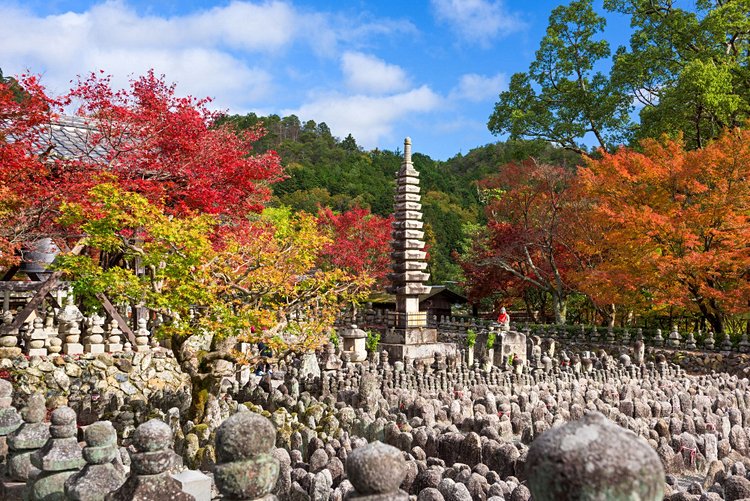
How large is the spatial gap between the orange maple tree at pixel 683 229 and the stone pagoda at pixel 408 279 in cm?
559

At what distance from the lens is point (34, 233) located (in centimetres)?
1167

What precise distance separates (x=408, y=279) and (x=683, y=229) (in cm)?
836

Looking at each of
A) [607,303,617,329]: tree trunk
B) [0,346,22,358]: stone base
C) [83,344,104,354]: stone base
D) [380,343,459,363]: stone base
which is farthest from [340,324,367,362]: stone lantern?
[607,303,617,329]: tree trunk

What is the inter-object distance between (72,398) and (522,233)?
64.3ft

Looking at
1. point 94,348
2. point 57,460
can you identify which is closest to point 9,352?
point 94,348

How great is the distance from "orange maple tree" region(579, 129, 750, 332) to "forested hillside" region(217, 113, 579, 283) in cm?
1114

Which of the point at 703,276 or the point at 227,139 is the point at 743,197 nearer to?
the point at 703,276

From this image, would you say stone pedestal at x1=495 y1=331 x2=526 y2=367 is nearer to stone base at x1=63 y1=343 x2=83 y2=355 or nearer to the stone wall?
the stone wall

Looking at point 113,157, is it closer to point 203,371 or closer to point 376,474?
point 203,371

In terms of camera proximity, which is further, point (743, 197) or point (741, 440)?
point (743, 197)

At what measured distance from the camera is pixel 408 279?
63.7 feet

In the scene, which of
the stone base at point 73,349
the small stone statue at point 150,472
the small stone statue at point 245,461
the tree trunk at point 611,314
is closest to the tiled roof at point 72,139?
the stone base at point 73,349

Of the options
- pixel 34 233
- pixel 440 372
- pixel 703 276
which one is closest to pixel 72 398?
pixel 34 233

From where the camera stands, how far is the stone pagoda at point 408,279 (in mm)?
19219
